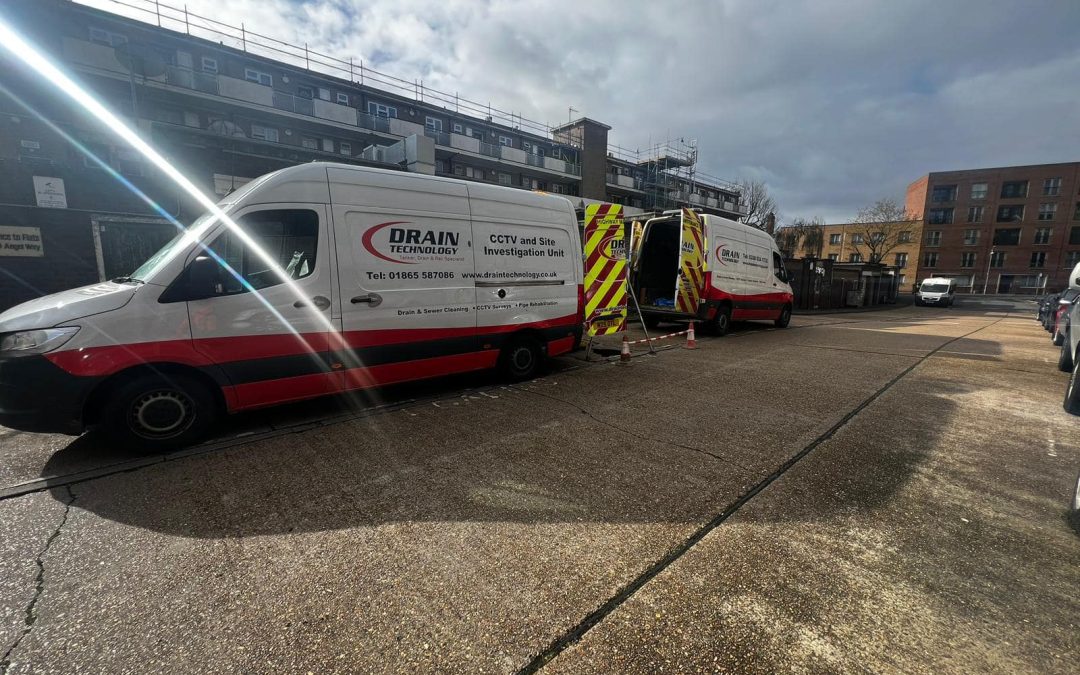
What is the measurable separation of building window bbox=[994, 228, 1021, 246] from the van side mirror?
3343 inches

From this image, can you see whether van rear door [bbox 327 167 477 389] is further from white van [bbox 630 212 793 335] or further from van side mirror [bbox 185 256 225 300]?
white van [bbox 630 212 793 335]

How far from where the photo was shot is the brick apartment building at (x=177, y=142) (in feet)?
35.6

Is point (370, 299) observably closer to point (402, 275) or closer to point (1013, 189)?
point (402, 275)

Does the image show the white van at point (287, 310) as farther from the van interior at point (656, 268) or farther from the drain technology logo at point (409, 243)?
the van interior at point (656, 268)

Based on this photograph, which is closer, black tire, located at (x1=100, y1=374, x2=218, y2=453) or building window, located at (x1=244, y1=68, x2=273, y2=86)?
black tire, located at (x1=100, y1=374, x2=218, y2=453)

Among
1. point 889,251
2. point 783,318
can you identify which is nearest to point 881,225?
point 889,251

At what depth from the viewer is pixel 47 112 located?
12367 mm

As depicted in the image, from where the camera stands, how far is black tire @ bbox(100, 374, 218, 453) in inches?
141

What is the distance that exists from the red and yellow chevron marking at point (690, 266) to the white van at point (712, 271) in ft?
0.35

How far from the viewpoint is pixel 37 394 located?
130 inches

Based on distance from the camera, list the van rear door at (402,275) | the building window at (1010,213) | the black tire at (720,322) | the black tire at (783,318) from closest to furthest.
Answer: the van rear door at (402,275) < the black tire at (720,322) < the black tire at (783,318) < the building window at (1010,213)

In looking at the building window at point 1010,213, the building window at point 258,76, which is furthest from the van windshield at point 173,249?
the building window at point 1010,213

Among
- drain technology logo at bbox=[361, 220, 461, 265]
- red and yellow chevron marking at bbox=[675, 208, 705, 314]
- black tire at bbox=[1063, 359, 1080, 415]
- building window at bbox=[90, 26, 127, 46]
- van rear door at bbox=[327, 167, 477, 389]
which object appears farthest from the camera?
building window at bbox=[90, 26, 127, 46]

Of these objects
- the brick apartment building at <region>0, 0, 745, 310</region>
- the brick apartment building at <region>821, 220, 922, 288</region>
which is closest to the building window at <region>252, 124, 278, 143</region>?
the brick apartment building at <region>0, 0, 745, 310</region>
